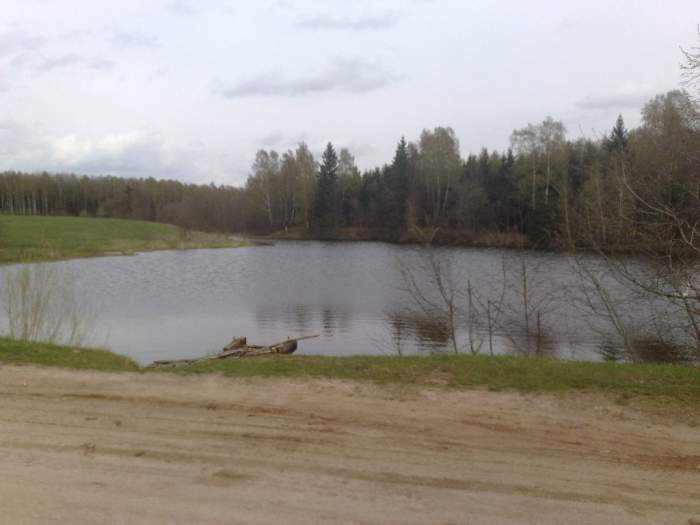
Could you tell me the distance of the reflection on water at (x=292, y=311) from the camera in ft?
52.0

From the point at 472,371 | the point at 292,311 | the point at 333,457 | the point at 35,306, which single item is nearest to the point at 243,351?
the point at 35,306

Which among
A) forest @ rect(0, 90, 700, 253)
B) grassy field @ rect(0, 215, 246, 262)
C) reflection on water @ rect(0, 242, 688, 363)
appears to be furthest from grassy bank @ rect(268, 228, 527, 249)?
reflection on water @ rect(0, 242, 688, 363)

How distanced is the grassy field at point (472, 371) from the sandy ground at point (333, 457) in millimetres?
512

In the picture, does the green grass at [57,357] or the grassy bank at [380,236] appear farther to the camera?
the grassy bank at [380,236]

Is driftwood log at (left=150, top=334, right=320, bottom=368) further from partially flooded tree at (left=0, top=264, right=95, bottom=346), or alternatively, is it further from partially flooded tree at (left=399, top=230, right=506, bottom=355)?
partially flooded tree at (left=399, top=230, right=506, bottom=355)

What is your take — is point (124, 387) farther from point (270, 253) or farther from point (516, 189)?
point (516, 189)

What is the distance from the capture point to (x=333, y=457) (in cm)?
512

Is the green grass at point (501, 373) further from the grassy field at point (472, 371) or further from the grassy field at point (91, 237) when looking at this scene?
the grassy field at point (91, 237)

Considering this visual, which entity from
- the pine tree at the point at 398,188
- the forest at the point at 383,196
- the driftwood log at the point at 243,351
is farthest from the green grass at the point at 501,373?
the pine tree at the point at 398,188

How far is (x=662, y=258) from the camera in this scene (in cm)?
911

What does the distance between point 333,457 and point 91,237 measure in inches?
2350

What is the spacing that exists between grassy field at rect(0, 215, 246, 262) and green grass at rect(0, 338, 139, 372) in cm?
3609

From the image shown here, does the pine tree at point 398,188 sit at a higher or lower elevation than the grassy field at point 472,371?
higher

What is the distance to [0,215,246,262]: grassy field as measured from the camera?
49406 millimetres
